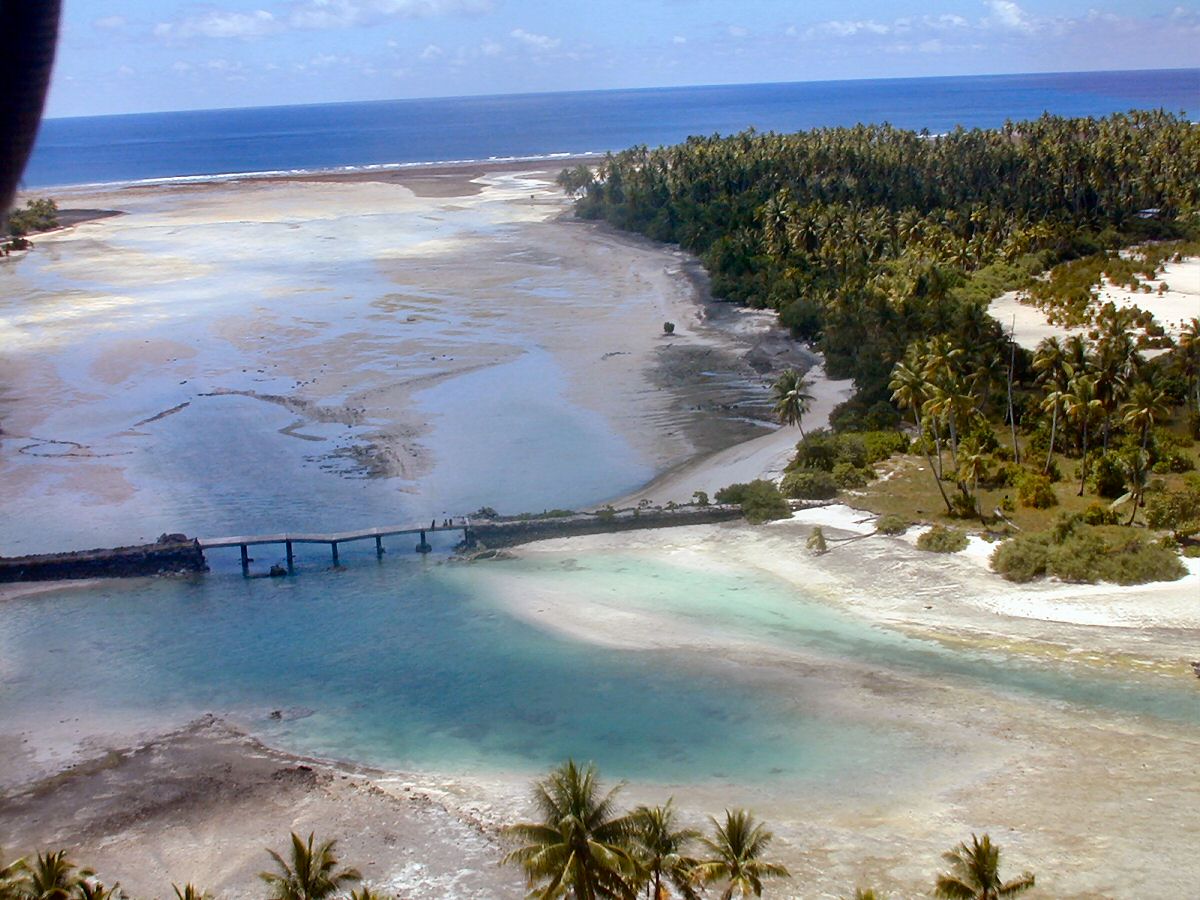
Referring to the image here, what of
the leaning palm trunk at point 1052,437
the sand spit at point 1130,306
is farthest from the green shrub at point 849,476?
the sand spit at point 1130,306

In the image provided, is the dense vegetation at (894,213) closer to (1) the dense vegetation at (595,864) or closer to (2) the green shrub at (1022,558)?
(2) the green shrub at (1022,558)

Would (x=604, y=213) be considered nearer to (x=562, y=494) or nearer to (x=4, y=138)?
(x=562, y=494)

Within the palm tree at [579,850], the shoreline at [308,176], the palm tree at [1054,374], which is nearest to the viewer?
the palm tree at [579,850]

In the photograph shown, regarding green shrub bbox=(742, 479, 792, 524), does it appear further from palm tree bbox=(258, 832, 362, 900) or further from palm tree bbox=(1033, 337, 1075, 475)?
palm tree bbox=(258, 832, 362, 900)

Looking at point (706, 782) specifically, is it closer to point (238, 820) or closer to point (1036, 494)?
point (238, 820)

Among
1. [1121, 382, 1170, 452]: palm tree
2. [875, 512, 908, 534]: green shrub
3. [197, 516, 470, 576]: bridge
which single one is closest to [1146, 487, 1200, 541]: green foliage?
[1121, 382, 1170, 452]: palm tree

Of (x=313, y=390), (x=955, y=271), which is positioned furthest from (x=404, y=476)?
(x=955, y=271)
